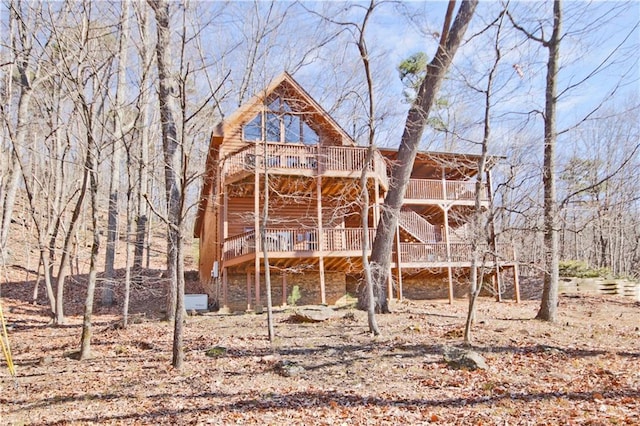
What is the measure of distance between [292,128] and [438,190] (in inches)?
288

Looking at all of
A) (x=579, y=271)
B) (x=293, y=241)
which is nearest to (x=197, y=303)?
(x=293, y=241)

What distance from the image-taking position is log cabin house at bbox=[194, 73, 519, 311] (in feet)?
50.3

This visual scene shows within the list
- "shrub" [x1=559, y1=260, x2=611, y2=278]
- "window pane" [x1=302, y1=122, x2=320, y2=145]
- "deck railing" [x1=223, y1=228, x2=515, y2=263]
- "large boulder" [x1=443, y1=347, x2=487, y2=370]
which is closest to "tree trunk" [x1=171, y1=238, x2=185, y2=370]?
"large boulder" [x1=443, y1=347, x2=487, y2=370]

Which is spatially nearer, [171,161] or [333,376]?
[333,376]

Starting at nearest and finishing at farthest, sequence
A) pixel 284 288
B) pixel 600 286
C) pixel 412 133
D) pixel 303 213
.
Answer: pixel 412 133, pixel 284 288, pixel 303 213, pixel 600 286

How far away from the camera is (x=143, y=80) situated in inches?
377

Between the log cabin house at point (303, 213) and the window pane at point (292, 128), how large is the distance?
0.14ft

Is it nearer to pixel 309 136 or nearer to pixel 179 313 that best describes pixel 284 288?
pixel 309 136

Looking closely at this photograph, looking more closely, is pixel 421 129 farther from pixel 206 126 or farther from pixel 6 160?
pixel 6 160

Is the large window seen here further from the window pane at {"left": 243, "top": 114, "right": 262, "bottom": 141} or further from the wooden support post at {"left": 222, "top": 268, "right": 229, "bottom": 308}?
the wooden support post at {"left": 222, "top": 268, "right": 229, "bottom": 308}

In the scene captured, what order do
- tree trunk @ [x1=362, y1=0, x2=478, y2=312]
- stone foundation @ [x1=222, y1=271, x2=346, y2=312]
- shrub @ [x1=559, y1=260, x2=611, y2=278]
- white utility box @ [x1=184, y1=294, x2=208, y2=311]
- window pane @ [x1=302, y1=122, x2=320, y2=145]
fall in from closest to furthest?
tree trunk @ [x1=362, y1=0, x2=478, y2=312] → white utility box @ [x1=184, y1=294, x2=208, y2=311] → stone foundation @ [x1=222, y1=271, x2=346, y2=312] → window pane @ [x1=302, y1=122, x2=320, y2=145] → shrub @ [x1=559, y1=260, x2=611, y2=278]

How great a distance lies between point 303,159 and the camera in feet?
52.8

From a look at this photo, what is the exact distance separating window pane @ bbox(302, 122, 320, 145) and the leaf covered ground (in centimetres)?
887

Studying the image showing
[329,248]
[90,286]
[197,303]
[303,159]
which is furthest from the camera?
[303,159]
